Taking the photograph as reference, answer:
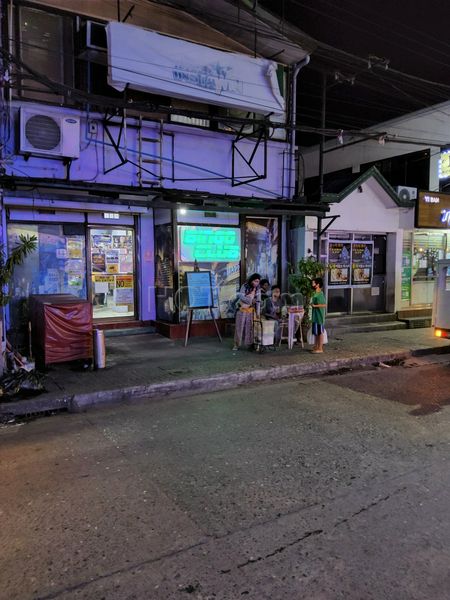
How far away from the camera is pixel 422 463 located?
5000 millimetres

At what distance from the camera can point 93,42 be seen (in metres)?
9.66

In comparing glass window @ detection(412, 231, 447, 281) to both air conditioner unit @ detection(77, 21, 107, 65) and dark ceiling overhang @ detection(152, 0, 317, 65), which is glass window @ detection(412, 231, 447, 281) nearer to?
dark ceiling overhang @ detection(152, 0, 317, 65)

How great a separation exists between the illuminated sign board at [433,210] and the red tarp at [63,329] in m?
11.5

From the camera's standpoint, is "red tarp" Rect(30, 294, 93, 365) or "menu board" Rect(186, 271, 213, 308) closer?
"red tarp" Rect(30, 294, 93, 365)

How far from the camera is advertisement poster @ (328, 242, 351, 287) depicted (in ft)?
46.5

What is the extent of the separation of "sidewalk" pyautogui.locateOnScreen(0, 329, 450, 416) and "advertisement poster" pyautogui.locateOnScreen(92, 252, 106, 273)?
1740 mm

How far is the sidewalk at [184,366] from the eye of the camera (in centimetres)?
734

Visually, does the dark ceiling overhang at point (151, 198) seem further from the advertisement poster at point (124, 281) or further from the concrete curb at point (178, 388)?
the concrete curb at point (178, 388)

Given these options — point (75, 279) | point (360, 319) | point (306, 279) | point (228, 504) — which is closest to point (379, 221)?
point (360, 319)

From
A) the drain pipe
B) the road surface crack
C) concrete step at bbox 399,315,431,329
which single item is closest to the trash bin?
the road surface crack

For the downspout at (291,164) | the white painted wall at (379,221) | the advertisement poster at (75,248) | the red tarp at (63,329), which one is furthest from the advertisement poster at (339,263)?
the red tarp at (63,329)

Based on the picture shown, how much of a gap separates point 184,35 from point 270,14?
2.64 meters

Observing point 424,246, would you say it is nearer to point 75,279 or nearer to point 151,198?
point 151,198

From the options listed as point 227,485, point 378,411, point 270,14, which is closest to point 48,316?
point 227,485
